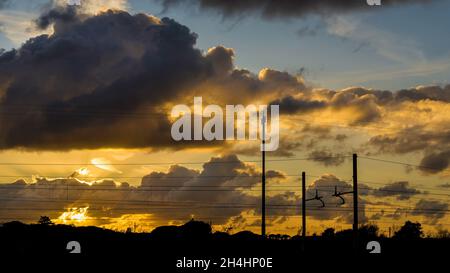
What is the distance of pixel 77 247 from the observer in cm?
10019

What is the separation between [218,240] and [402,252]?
25.2 m
